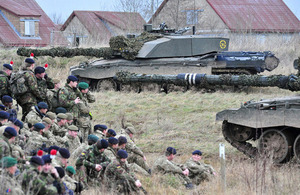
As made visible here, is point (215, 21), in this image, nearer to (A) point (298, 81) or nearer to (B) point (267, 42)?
(B) point (267, 42)

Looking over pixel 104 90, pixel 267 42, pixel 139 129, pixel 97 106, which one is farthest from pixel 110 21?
pixel 139 129

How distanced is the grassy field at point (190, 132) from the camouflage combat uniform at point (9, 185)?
2051 millimetres

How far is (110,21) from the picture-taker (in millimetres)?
48312

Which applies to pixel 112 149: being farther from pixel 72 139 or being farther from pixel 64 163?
pixel 64 163

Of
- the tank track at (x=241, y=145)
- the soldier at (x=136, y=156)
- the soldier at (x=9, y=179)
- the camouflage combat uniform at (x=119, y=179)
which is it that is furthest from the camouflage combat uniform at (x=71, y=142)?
the soldier at (x=9, y=179)

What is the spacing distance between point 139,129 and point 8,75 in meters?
4.08

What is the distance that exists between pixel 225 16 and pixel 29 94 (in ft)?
98.3

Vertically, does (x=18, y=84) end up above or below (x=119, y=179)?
above

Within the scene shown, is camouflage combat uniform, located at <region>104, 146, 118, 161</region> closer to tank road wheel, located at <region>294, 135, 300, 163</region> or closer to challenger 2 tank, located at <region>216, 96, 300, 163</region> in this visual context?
challenger 2 tank, located at <region>216, 96, 300, 163</region>

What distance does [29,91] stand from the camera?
39.4 ft

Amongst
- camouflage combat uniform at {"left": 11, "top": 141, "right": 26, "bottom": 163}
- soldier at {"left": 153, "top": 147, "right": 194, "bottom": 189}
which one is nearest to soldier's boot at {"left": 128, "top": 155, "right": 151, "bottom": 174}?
soldier at {"left": 153, "top": 147, "right": 194, "bottom": 189}

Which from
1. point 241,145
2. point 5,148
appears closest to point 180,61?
point 241,145

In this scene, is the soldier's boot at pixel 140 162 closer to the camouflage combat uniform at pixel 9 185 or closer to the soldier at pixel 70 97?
the soldier at pixel 70 97

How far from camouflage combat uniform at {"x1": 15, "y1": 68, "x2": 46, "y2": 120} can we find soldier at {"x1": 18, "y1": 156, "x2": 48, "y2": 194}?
16.9ft
